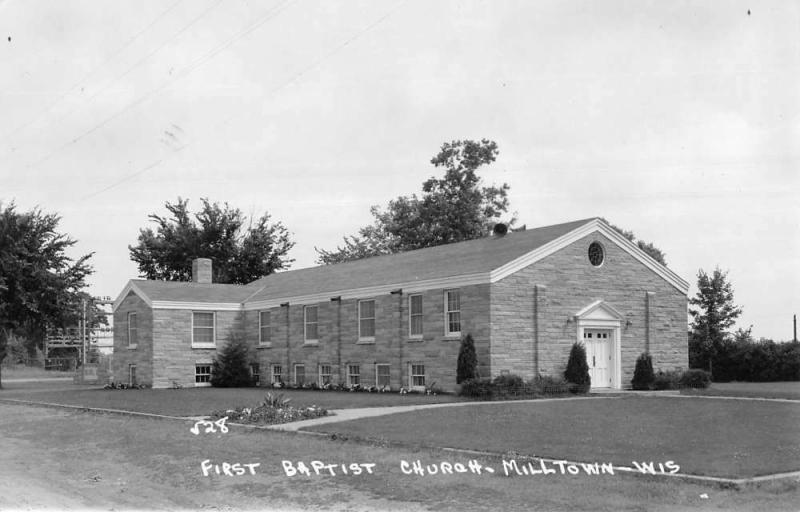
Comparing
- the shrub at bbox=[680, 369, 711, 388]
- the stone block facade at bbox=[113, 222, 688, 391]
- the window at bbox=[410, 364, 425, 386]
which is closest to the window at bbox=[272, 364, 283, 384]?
the stone block facade at bbox=[113, 222, 688, 391]

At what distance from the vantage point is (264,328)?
43.1m

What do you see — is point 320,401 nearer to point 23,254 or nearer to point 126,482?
point 126,482

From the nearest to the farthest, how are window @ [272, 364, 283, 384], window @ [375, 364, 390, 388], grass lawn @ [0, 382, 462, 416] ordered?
grass lawn @ [0, 382, 462, 416]
window @ [375, 364, 390, 388]
window @ [272, 364, 283, 384]

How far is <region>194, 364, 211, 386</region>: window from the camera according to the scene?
42.6m

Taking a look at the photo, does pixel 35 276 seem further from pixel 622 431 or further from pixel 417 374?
pixel 622 431

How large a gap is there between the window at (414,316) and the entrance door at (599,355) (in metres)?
5.81

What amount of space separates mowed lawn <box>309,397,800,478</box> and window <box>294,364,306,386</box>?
16.6 meters

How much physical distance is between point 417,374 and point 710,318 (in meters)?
20.1

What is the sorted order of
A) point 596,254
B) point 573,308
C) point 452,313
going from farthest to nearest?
point 596,254 → point 452,313 → point 573,308

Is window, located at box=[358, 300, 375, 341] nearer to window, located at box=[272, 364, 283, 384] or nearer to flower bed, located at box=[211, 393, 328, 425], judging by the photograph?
window, located at box=[272, 364, 283, 384]

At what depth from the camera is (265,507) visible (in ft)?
39.4

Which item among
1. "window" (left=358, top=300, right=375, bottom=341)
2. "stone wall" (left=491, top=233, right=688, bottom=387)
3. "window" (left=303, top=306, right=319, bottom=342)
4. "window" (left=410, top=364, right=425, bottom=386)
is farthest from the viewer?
"window" (left=303, top=306, right=319, bottom=342)

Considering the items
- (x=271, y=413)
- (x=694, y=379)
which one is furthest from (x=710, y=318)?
(x=271, y=413)

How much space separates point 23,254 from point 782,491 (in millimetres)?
41193
